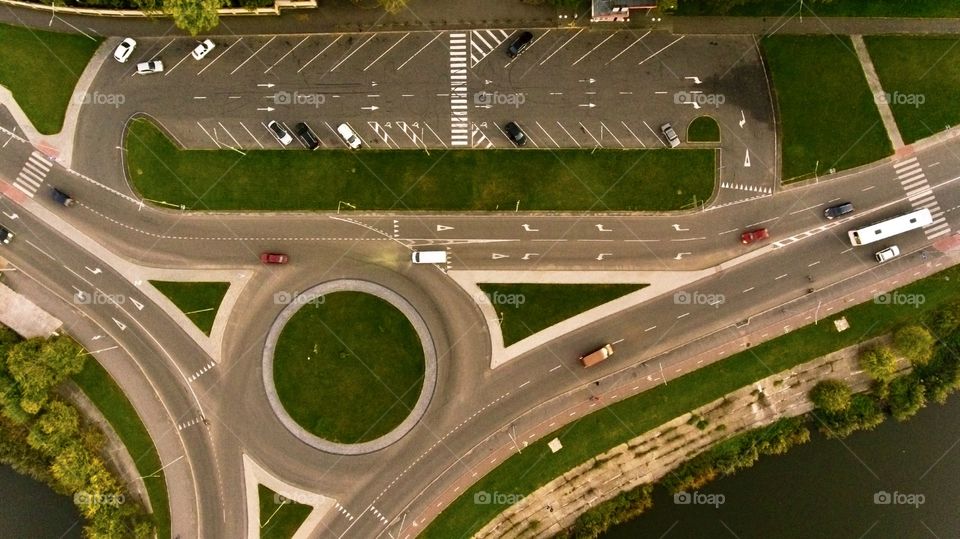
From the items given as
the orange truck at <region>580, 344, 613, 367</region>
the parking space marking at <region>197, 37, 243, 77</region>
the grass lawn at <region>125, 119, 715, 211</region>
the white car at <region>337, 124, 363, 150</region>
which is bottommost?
the orange truck at <region>580, 344, 613, 367</region>

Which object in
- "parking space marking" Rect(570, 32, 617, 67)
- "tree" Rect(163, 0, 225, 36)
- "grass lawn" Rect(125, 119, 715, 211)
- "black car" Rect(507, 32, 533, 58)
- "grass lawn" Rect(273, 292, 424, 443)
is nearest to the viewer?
"tree" Rect(163, 0, 225, 36)

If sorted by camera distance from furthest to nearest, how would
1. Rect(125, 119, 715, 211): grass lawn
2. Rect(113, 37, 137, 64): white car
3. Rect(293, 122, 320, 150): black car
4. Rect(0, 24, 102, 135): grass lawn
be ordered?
Rect(125, 119, 715, 211): grass lawn < Rect(0, 24, 102, 135): grass lawn < Rect(293, 122, 320, 150): black car < Rect(113, 37, 137, 64): white car

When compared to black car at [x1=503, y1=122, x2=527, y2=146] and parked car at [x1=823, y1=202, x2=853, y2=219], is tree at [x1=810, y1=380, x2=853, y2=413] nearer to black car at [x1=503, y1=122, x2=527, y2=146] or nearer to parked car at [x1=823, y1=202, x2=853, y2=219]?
parked car at [x1=823, y1=202, x2=853, y2=219]

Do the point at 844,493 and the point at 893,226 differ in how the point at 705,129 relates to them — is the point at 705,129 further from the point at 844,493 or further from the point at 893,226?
the point at 844,493

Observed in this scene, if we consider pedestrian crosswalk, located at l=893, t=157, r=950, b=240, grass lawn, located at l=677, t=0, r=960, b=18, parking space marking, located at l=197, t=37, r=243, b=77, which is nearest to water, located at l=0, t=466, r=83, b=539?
parking space marking, located at l=197, t=37, r=243, b=77

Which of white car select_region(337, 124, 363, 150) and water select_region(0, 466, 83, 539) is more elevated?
white car select_region(337, 124, 363, 150)

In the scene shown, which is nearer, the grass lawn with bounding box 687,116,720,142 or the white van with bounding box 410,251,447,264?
the white van with bounding box 410,251,447,264

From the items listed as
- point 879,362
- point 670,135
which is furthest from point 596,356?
point 879,362
